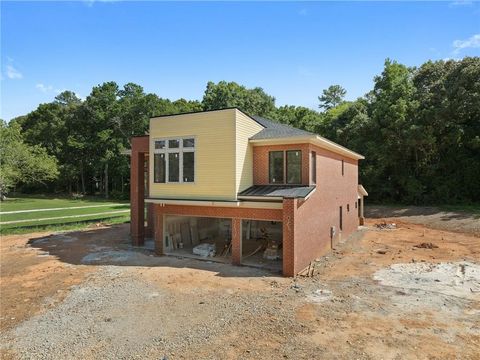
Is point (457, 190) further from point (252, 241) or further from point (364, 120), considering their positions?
point (252, 241)

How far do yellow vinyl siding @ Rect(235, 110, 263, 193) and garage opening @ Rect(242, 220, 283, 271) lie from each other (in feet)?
11.1

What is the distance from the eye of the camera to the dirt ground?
309 inches

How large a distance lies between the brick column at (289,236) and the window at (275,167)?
8.94 ft

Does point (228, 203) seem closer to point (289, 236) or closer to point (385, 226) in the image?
point (289, 236)

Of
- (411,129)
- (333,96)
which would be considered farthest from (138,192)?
(333,96)

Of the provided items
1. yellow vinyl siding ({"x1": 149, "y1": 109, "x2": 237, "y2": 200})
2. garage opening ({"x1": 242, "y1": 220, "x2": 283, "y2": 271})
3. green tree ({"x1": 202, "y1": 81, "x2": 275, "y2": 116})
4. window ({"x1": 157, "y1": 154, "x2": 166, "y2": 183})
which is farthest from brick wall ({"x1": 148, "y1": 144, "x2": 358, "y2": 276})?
green tree ({"x1": 202, "y1": 81, "x2": 275, "y2": 116})

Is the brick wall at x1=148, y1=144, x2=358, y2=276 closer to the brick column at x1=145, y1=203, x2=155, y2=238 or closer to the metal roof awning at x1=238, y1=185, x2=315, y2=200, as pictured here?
the metal roof awning at x1=238, y1=185, x2=315, y2=200

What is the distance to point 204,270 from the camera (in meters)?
14.2

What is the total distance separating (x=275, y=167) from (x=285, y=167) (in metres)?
0.52

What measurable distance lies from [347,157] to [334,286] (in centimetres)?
1285

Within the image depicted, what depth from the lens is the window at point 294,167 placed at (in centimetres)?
1551

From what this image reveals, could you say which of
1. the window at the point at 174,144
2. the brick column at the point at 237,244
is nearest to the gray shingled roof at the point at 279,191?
the brick column at the point at 237,244

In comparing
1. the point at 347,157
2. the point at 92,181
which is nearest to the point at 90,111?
the point at 92,181

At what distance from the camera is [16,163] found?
44.6m
